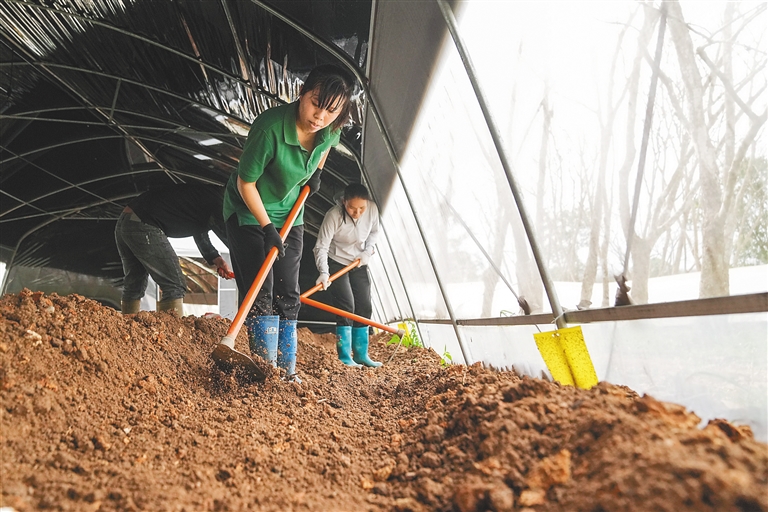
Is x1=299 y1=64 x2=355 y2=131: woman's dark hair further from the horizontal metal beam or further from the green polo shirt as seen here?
the horizontal metal beam

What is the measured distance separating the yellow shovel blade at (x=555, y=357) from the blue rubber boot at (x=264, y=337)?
129 cm

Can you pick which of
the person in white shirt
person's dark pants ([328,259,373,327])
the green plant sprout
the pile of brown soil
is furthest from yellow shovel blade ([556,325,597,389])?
the green plant sprout

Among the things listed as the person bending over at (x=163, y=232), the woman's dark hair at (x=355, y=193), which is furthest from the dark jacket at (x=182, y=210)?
the woman's dark hair at (x=355, y=193)

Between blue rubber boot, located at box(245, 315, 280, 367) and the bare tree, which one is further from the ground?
the bare tree

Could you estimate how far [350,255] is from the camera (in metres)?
4.14

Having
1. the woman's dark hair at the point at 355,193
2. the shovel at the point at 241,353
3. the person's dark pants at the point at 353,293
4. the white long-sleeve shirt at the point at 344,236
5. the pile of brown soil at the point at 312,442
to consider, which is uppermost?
the woman's dark hair at the point at 355,193

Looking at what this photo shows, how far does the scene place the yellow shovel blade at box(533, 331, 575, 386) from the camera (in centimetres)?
157

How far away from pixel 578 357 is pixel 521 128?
854mm

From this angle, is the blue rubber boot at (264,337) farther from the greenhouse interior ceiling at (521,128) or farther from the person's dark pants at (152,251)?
the person's dark pants at (152,251)

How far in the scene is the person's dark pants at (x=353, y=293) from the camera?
13.1 feet

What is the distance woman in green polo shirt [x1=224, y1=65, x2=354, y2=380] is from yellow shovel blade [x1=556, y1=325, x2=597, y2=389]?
1347 millimetres

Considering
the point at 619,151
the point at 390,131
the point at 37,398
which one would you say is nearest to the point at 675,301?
the point at 619,151

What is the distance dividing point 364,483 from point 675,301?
911 mm

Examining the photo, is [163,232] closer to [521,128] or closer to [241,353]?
[241,353]
